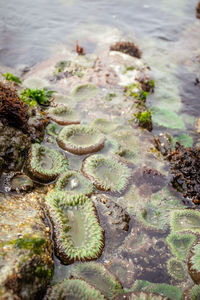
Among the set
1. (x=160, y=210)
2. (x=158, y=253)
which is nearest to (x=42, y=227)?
(x=158, y=253)

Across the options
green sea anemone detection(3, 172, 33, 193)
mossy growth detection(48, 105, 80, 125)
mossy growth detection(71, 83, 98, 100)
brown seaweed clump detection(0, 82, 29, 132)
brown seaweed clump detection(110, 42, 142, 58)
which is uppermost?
brown seaweed clump detection(110, 42, 142, 58)

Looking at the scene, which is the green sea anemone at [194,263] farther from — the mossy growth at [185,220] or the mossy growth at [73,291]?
the mossy growth at [73,291]

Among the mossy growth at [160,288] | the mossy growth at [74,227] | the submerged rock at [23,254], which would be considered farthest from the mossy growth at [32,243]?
the mossy growth at [160,288]

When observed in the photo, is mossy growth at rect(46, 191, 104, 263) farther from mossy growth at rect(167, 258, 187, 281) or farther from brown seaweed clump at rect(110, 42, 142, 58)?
brown seaweed clump at rect(110, 42, 142, 58)

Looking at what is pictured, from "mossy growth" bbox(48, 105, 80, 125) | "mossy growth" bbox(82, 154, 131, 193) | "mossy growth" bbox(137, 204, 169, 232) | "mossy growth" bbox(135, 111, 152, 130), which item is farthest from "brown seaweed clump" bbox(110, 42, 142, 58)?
"mossy growth" bbox(137, 204, 169, 232)

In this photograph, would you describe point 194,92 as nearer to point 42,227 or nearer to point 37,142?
A: point 37,142

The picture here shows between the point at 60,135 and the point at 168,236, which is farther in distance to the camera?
the point at 60,135
